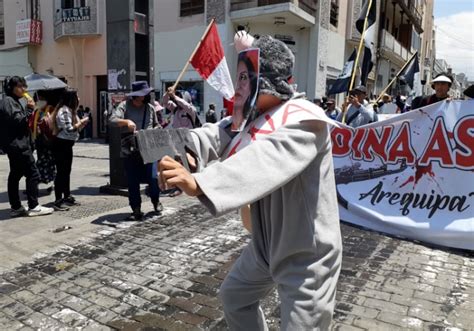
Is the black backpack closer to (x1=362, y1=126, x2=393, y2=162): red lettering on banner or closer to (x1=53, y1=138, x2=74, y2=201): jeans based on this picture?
(x1=53, y1=138, x2=74, y2=201): jeans

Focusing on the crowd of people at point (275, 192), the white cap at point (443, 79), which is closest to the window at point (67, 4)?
the white cap at point (443, 79)

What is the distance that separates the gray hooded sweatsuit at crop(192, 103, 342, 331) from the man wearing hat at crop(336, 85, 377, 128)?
497cm

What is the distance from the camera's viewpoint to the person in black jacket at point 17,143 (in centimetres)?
554

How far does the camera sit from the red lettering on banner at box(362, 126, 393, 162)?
5617mm

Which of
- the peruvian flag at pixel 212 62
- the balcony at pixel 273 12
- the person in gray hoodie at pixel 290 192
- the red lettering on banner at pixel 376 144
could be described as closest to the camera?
the person in gray hoodie at pixel 290 192

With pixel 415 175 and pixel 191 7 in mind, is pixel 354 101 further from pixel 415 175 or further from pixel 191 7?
pixel 191 7

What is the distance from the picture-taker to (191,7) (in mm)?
17984

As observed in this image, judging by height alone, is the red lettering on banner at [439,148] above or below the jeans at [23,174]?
above

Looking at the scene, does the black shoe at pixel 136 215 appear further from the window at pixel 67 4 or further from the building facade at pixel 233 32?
the window at pixel 67 4

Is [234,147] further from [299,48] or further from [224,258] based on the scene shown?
[299,48]

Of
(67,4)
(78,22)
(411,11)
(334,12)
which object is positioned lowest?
(78,22)

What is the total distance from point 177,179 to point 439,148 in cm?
446

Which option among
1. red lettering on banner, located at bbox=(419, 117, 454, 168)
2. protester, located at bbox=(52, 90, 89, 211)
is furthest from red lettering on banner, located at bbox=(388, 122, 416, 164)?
protester, located at bbox=(52, 90, 89, 211)

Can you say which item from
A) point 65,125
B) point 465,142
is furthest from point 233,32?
point 465,142
